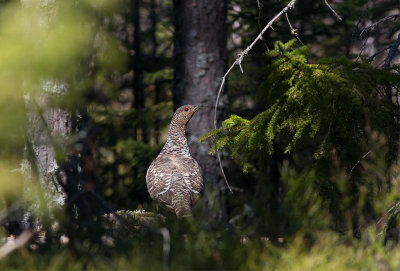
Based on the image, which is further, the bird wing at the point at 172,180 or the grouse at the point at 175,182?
the bird wing at the point at 172,180

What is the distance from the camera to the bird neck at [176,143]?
6.44 meters

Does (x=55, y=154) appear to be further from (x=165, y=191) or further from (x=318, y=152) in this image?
(x=318, y=152)

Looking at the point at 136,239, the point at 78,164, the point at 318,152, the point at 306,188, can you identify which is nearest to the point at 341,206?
the point at 306,188

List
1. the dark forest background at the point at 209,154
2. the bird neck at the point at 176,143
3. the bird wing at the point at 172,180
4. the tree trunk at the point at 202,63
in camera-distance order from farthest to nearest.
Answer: the tree trunk at the point at 202,63 → the bird neck at the point at 176,143 → the bird wing at the point at 172,180 → the dark forest background at the point at 209,154

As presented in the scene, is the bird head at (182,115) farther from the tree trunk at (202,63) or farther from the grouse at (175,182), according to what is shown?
the tree trunk at (202,63)

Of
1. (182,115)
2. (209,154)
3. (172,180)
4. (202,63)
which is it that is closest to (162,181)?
(172,180)

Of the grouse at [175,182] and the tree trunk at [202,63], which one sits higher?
the tree trunk at [202,63]

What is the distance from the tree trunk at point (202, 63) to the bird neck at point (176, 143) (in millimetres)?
998

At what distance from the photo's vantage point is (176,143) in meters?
6.52

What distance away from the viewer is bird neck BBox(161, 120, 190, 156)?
254 inches

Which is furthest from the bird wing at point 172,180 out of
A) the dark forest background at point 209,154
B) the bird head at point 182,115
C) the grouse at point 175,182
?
the bird head at point 182,115

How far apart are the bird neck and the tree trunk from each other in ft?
3.27

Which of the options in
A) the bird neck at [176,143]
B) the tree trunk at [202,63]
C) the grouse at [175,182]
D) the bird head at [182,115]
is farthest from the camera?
the tree trunk at [202,63]

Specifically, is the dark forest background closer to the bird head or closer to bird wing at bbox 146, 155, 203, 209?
bird wing at bbox 146, 155, 203, 209
